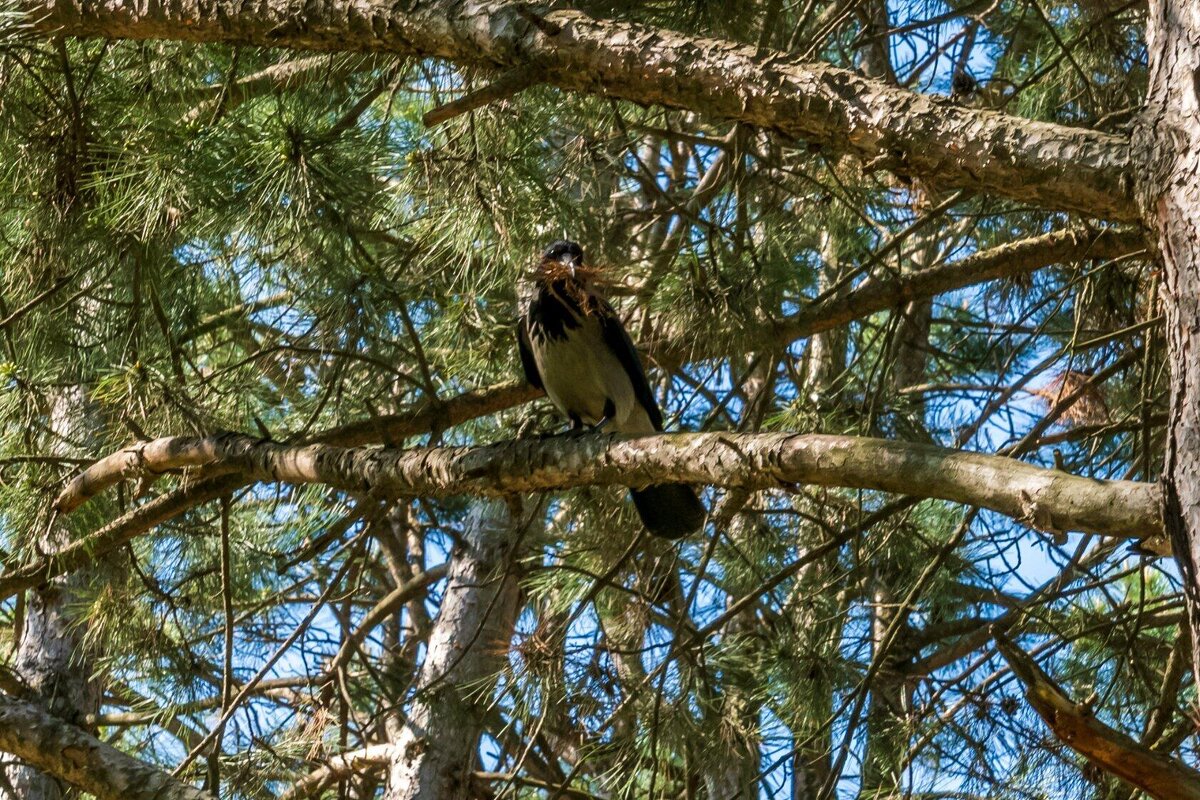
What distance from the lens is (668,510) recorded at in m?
4.29

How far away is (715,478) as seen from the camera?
2533 millimetres

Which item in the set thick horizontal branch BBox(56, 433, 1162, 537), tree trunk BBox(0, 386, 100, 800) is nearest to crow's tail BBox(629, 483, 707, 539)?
thick horizontal branch BBox(56, 433, 1162, 537)

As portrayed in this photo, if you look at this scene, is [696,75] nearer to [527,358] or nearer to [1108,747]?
[1108,747]

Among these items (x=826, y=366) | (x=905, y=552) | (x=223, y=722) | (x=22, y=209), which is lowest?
(x=223, y=722)

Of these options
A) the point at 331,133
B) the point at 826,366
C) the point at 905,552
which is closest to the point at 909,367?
the point at 826,366

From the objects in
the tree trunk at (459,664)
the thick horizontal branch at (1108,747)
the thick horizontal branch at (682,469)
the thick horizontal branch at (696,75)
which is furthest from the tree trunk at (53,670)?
the thick horizontal branch at (1108,747)

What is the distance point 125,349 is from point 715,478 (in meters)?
2.11

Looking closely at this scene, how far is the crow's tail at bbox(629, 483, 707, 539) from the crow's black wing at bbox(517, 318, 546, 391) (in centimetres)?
53

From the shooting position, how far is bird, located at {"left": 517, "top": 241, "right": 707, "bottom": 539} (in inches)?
169

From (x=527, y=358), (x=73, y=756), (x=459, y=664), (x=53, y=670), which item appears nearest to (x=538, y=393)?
(x=527, y=358)

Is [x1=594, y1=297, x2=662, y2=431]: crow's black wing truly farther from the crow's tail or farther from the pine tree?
the crow's tail

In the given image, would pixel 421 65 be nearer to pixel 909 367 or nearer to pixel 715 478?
pixel 715 478

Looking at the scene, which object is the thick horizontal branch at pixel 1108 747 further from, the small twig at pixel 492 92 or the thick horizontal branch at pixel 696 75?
the small twig at pixel 492 92

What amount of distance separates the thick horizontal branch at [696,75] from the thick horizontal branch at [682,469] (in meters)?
0.53
